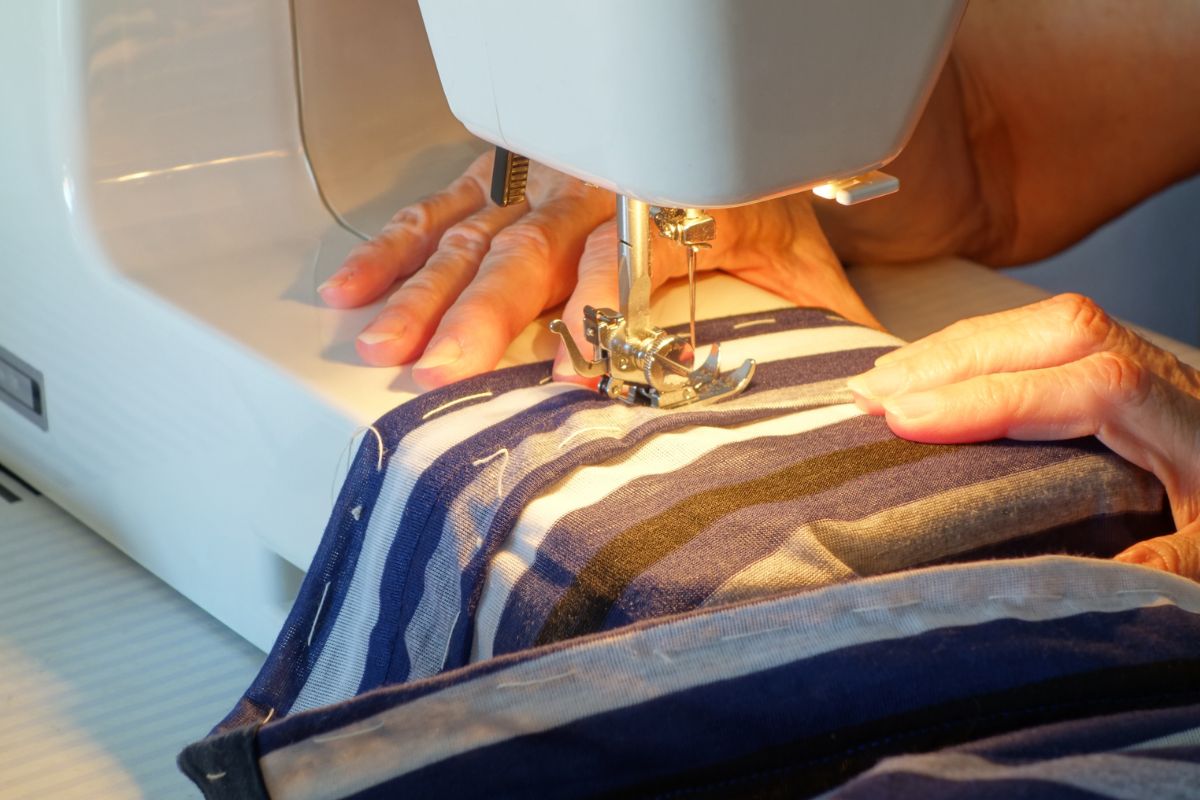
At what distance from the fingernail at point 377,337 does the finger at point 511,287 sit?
0.07 ft

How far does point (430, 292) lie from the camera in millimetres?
806

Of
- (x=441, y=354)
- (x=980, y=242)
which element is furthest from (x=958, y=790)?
(x=980, y=242)

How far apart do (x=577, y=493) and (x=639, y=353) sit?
0.34ft

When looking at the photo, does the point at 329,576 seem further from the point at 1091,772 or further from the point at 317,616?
the point at 1091,772

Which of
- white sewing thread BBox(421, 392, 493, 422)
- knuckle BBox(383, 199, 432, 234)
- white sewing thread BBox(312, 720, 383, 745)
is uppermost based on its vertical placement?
knuckle BBox(383, 199, 432, 234)

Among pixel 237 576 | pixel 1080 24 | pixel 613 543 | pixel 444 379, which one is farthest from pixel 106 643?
pixel 1080 24

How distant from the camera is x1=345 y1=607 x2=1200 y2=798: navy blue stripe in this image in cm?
51

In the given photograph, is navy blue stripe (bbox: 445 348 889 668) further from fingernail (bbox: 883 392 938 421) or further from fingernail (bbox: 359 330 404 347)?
fingernail (bbox: 359 330 404 347)

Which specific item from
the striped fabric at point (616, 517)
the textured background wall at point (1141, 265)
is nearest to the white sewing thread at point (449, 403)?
the striped fabric at point (616, 517)

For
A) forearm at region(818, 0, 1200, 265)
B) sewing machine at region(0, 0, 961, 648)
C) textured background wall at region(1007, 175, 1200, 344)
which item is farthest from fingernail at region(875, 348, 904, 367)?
textured background wall at region(1007, 175, 1200, 344)

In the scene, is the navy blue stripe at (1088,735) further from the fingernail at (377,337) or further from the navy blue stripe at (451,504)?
the fingernail at (377,337)

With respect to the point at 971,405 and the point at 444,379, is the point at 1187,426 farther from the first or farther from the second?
the point at 444,379

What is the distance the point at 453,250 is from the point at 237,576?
23 centimetres

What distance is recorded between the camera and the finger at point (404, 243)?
817 mm
